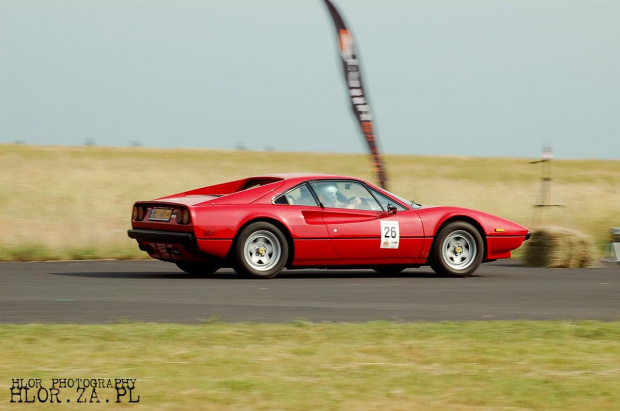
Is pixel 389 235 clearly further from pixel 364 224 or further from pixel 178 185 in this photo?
pixel 178 185

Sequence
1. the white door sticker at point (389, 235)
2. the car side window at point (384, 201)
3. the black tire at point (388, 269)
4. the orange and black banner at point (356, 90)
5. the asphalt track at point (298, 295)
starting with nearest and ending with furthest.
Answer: the asphalt track at point (298, 295)
the white door sticker at point (389, 235)
the car side window at point (384, 201)
the black tire at point (388, 269)
the orange and black banner at point (356, 90)

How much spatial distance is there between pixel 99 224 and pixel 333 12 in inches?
415

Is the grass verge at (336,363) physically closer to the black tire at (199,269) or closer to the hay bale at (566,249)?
the black tire at (199,269)

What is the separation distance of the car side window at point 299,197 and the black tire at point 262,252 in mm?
433

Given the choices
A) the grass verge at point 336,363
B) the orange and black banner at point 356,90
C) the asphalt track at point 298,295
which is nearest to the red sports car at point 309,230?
the asphalt track at point 298,295

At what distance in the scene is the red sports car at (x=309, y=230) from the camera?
39.8ft

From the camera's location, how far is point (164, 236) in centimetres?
1218

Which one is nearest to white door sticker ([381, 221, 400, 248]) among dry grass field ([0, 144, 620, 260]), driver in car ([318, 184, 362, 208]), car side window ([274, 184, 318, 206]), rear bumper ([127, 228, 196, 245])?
driver in car ([318, 184, 362, 208])

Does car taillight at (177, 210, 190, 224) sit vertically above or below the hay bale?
above

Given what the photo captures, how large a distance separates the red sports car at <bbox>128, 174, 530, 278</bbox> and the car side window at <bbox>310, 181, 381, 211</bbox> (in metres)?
0.01

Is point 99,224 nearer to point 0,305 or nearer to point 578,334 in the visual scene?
point 0,305

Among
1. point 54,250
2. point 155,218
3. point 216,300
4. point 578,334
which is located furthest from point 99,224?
point 578,334

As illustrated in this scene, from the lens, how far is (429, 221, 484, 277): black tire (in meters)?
13.0

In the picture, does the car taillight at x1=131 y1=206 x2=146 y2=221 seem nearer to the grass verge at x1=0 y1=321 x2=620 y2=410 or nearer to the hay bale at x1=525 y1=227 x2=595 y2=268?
the grass verge at x1=0 y1=321 x2=620 y2=410
